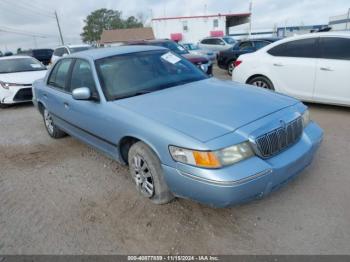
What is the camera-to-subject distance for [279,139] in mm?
2613

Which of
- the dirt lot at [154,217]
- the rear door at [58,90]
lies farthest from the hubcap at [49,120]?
the dirt lot at [154,217]

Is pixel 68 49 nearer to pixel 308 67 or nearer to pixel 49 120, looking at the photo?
pixel 49 120

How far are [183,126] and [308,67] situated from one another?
407cm

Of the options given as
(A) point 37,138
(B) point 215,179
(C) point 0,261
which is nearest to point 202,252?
(B) point 215,179

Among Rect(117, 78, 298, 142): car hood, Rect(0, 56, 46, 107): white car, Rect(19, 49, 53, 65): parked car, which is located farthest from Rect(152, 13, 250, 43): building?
Rect(117, 78, 298, 142): car hood

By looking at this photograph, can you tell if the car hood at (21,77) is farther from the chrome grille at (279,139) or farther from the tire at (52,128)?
the chrome grille at (279,139)

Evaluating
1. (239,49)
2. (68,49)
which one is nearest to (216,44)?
(239,49)

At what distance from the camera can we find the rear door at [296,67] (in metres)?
5.57

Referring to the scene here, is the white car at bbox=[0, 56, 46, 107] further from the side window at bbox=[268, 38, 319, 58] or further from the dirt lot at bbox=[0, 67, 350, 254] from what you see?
the side window at bbox=[268, 38, 319, 58]

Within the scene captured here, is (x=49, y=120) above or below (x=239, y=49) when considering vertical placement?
below

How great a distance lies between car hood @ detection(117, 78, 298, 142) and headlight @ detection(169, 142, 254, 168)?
132 millimetres

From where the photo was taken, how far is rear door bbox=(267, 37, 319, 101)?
219 inches

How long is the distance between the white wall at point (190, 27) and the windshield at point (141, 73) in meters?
35.2

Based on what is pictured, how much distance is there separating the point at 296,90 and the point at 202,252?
4.46 metres
